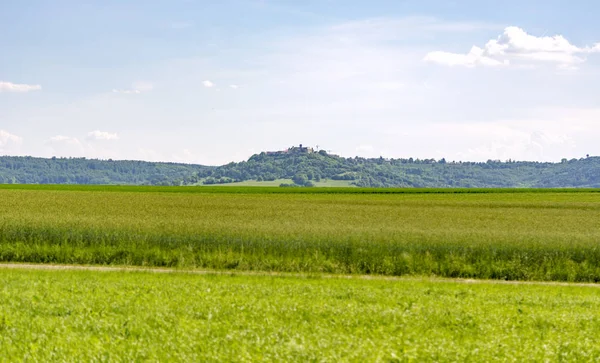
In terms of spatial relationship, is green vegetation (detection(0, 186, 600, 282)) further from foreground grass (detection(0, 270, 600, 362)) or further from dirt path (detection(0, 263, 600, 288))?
foreground grass (detection(0, 270, 600, 362))

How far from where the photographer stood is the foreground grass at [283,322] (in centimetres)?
1180

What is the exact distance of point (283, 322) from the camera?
14.2 meters

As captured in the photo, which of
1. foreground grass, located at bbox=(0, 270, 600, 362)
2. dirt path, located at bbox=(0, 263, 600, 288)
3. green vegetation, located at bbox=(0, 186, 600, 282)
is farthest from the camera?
green vegetation, located at bbox=(0, 186, 600, 282)

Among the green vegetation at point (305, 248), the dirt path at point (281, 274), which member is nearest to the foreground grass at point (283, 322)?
the dirt path at point (281, 274)

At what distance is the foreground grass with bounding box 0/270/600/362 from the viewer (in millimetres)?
11805

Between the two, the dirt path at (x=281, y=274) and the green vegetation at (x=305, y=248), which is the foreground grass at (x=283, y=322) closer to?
the dirt path at (x=281, y=274)

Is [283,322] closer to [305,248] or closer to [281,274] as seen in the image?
[281,274]

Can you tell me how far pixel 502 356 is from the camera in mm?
11938

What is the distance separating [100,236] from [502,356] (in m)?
22.3

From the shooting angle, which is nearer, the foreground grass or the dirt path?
the foreground grass

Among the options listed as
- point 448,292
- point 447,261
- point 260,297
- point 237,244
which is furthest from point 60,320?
point 447,261

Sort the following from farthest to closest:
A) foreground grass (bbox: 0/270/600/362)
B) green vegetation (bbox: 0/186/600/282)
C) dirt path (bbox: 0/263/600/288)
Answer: green vegetation (bbox: 0/186/600/282) < dirt path (bbox: 0/263/600/288) < foreground grass (bbox: 0/270/600/362)

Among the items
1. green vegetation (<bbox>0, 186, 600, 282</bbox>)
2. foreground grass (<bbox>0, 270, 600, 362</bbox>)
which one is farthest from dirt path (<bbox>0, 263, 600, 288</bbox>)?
foreground grass (<bbox>0, 270, 600, 362</bbox>)

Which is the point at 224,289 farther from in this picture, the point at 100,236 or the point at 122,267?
the point at 100,236
